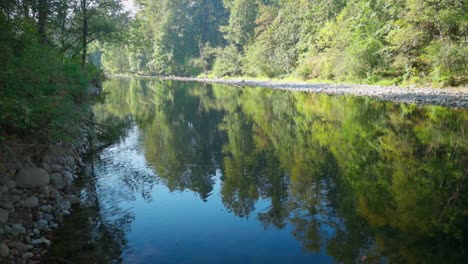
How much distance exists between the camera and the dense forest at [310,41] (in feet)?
85.1

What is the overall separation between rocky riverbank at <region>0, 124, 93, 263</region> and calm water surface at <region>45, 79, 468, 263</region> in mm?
364

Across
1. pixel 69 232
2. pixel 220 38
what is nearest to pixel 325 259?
pixel 69 232

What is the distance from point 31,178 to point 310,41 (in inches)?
1768

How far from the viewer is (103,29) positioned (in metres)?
23.0

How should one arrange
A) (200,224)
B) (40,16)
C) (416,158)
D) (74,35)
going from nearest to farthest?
(200,224) → (416,158) → (40,16) → (74,35)

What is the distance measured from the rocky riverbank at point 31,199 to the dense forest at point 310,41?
56.8 feet

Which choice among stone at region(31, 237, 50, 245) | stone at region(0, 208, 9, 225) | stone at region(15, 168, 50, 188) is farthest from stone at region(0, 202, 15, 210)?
stone at region(31, 237, 50, 245)

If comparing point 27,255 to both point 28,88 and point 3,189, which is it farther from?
point 28,88

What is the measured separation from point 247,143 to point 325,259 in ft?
29.5

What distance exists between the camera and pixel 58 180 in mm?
9258

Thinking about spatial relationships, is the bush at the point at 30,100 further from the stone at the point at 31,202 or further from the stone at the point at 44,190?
the stone at the point at 31,202

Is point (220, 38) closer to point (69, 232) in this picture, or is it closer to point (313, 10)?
point (313, 10)

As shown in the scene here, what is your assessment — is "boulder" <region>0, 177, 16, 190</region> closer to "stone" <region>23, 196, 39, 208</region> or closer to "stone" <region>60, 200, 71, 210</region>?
"stone" <region>23, 196, 39, 208</region>

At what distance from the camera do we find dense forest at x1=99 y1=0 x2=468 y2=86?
85.1ft
